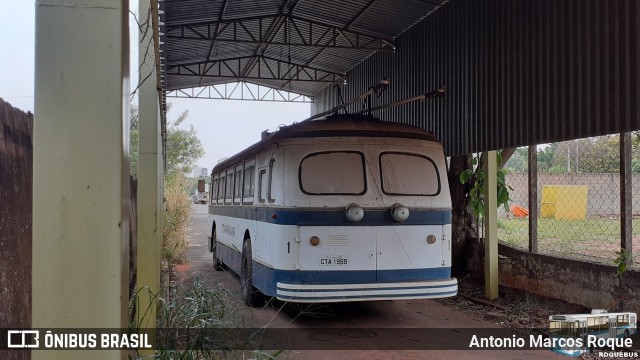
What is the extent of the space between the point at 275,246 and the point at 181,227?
8.32m

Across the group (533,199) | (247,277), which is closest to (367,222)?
(247,277)

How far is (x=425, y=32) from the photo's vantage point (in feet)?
37.1

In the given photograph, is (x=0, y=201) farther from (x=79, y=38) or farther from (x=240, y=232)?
(x=240, y=232)

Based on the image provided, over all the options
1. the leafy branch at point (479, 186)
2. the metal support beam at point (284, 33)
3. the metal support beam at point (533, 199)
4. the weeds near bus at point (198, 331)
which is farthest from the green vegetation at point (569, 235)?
the weeds near bus at point (198, 331)

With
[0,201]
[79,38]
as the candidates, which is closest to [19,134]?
[0,201]

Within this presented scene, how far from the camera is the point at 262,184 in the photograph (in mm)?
8094

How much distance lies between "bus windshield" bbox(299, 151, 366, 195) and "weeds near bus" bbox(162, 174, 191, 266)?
19.8ft

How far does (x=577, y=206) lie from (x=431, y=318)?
18.6ft

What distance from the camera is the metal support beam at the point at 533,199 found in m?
8.52

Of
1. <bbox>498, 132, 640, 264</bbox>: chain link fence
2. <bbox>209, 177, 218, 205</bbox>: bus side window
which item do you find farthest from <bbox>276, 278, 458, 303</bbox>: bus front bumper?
<bbox>209, 177, 218, 205</bbox>: bus side window

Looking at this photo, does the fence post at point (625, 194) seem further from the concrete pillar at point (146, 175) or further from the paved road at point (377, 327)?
the concrete pillar at point (146, 175)

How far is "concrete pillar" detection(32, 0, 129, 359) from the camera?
208cm

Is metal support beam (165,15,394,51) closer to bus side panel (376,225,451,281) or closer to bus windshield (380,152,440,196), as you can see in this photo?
bus windshield (380,152,440,196)

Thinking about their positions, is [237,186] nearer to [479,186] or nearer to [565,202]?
[479,186]
